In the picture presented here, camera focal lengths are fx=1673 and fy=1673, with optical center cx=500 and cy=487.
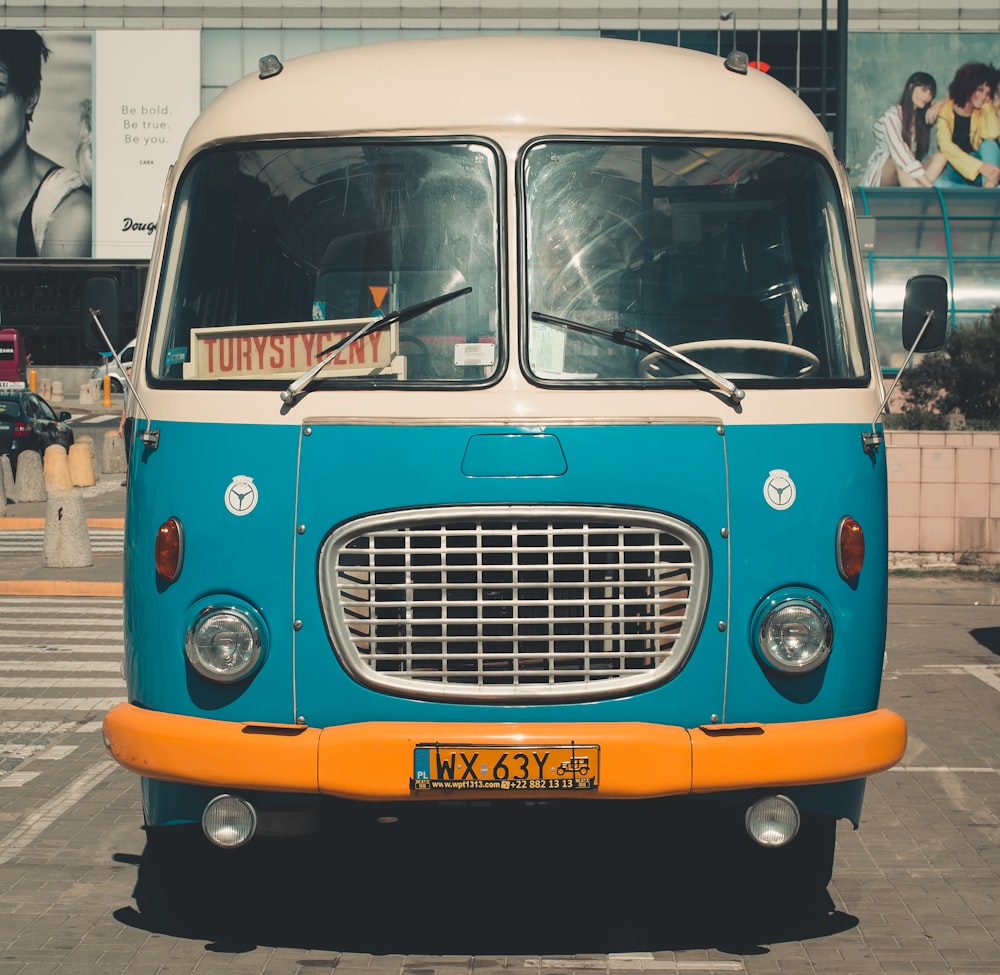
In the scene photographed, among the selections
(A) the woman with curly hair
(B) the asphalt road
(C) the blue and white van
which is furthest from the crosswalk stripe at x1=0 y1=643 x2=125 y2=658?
(A) the woman with curly hair

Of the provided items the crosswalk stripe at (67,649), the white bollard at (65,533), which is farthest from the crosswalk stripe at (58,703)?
the white bollard at (65,533)

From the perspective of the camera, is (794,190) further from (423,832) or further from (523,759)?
(423,832)

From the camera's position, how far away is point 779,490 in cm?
529

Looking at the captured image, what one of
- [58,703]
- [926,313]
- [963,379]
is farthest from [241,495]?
[963,379]

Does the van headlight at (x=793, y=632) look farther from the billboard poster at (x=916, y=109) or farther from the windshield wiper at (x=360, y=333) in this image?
the billboard poster at (x=916, y=109)


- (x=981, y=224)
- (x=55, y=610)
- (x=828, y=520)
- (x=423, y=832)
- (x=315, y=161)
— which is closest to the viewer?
(x=828, y=520)

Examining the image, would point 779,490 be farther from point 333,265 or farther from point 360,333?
point 333,265

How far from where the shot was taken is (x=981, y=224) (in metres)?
29.7

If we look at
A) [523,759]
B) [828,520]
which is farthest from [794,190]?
[523,759]

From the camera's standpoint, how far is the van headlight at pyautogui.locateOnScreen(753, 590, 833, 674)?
5219 mm

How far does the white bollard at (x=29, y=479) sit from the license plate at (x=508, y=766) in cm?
2039

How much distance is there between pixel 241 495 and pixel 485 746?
3.64 ft

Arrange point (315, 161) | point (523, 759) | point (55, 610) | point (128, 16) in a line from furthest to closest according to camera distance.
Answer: point (128, 16) < point (55, 610) < point (315, 161) < point (523, 759)

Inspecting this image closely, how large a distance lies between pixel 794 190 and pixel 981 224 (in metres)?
25.3
